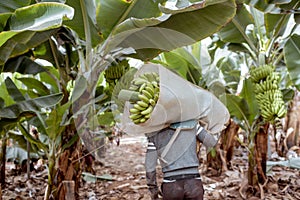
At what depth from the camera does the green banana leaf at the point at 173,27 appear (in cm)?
104

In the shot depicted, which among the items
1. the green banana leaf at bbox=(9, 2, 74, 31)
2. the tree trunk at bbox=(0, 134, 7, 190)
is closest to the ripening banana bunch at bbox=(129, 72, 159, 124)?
the green banana leaf at bbox=(9, 2, 74, 31)

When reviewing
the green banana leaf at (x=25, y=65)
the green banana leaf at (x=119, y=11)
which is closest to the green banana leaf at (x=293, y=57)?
the green banana leaf at (x=119, y=11)

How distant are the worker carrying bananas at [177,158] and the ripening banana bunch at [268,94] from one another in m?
0.43

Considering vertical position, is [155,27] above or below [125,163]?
above

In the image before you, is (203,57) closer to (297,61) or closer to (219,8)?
(297,61)

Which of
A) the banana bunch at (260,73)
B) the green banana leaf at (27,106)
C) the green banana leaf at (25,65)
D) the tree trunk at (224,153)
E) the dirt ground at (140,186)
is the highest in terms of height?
the green banana leaf at (25,65)

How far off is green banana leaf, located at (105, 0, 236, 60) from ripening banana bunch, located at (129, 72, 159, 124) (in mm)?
178

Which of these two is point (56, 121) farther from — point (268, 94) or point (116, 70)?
point (268, 94)

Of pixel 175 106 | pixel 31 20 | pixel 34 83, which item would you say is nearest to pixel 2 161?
pixel 34 83

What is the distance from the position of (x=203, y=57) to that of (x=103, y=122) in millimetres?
896

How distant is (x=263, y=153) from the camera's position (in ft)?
6.29

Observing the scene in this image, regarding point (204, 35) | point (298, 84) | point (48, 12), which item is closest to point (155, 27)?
point (204, 35)

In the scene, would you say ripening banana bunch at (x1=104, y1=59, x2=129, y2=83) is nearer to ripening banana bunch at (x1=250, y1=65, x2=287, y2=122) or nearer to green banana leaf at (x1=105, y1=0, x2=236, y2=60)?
green banana leaf at (x1=105, y1=0, x2=236, y2=60)

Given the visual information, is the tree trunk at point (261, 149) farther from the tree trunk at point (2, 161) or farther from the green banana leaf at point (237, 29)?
the tree trunk at point (2, 161)
